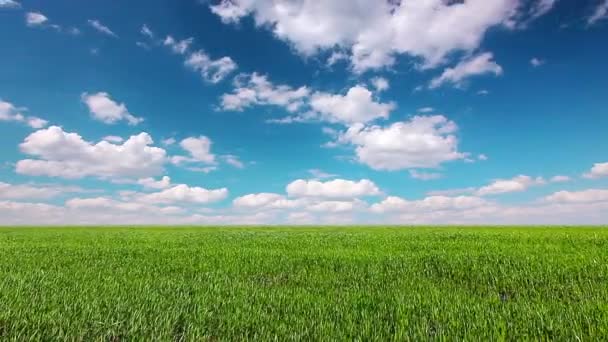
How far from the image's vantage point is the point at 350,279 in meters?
10.2

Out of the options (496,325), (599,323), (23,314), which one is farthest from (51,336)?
(599,323)

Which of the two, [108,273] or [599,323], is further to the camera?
[108,273]

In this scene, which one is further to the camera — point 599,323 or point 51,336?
point 599,323

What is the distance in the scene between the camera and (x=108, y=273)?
35.3 ft

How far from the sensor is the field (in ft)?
18.3

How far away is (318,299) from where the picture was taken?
7.45 meters

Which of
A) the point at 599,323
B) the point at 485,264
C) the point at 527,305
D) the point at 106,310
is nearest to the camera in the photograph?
the point at 599,323

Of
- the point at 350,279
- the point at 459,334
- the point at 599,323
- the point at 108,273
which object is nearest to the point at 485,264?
the point at 350,279

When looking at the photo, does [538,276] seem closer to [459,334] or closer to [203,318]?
[459,334]

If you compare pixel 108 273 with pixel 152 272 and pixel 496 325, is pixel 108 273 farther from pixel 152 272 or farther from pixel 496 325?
pixel 496 325

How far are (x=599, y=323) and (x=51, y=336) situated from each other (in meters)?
7.80

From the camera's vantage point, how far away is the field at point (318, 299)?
219 inches

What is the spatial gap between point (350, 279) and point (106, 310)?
587 centimetres

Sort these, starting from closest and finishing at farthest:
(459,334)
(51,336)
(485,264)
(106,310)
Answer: (51,336), (459,334), (106,310), (485,264)
